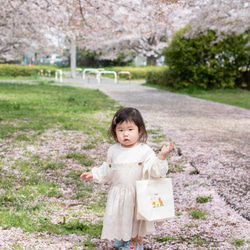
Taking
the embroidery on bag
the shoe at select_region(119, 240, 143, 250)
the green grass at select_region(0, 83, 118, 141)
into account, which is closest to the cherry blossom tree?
the green grass at select_region(0, 83, 118, 141)

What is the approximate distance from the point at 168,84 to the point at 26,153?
18.0 metres

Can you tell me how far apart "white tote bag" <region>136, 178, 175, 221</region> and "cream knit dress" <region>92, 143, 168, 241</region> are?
0.30 ft

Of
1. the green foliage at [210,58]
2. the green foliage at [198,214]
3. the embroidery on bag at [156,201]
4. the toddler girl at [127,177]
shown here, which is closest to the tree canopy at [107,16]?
the green foliage at [210,58]

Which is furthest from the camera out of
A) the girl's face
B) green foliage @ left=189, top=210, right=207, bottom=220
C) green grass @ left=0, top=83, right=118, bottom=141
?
green grass @ left=0, top=83, right=118, bottom=141

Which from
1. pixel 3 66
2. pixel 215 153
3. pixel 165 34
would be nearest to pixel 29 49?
pixel 3 66

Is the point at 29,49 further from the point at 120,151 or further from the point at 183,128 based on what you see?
the point at 120,151

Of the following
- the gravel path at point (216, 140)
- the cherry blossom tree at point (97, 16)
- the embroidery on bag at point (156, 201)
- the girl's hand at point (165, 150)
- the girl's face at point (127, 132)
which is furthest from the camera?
the cherry blossom tree at point (97, 16)

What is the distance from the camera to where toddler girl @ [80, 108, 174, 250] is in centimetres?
270

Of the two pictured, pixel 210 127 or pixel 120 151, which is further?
pixel 210 127

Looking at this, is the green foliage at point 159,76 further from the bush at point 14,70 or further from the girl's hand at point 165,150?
the girl's hand at point 165,150

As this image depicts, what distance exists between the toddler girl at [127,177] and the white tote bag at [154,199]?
9 centimetres

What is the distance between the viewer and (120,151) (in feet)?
9.24

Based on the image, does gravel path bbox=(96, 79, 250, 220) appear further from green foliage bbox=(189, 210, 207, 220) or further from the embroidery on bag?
the embroidery on bag

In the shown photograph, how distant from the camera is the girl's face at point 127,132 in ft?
8.93
